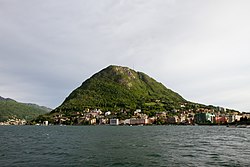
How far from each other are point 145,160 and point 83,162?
8737 mm

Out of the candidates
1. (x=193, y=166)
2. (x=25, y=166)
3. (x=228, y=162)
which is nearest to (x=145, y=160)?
(x=193, y=166)

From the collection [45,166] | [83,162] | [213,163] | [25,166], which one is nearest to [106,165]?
[83,162]

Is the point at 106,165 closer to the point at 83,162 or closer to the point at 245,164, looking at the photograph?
the point at 83,162

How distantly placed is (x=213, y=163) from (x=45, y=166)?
21973mm

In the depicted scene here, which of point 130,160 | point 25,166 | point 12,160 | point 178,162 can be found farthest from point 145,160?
point 12,160

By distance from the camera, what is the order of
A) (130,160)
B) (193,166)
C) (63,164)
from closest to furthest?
(193,166) → (63,164) → (130,160)

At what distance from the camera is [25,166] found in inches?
1398

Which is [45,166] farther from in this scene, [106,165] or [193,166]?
[193,166]

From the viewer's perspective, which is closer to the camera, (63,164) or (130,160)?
(63,164)

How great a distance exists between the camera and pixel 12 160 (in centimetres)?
4106

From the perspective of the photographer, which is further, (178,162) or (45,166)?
(178,162)

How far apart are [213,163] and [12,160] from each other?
1134 inches

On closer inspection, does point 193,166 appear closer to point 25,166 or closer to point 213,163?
point 213,163

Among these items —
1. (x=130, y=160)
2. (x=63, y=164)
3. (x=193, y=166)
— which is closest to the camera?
(x=193, y=166)
